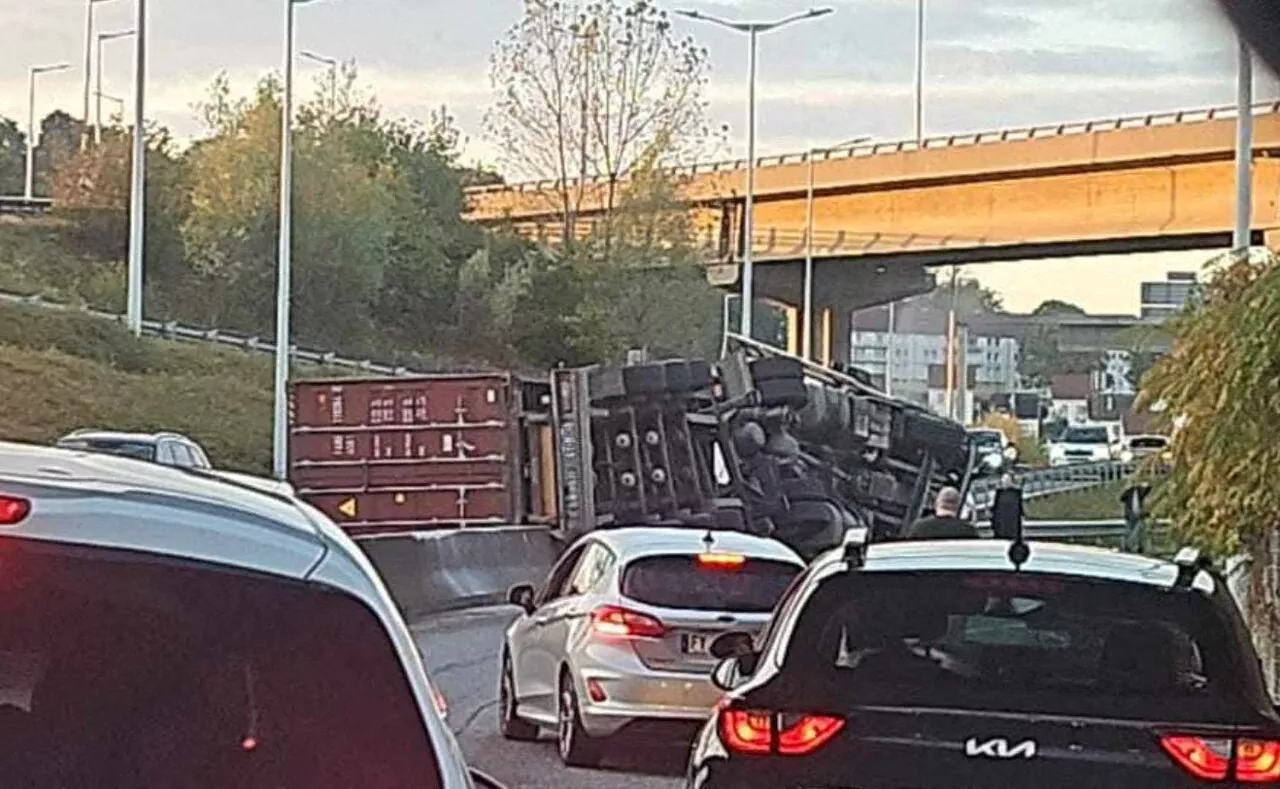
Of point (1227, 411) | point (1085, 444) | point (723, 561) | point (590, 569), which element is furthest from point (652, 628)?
point (1085, 444)

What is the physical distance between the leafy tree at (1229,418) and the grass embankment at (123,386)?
35.0 m

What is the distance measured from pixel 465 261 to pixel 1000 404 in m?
39.5

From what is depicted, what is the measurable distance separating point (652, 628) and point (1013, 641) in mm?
6966

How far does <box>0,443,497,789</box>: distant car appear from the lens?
3.42 metres

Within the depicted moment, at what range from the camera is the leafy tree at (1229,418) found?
609 inches

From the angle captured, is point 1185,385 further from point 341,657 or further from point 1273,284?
point 341,657

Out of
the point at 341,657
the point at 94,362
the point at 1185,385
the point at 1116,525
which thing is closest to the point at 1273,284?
the point at 1185,385

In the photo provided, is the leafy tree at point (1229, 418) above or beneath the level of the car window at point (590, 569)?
above

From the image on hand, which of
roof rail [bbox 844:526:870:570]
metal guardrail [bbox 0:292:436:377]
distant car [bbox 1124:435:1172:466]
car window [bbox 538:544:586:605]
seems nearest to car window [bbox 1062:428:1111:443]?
metal guardrail [bbox 0:292:436:377]

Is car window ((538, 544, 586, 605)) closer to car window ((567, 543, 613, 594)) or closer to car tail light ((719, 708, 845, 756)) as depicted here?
car window ((567, 543, 613, 594))

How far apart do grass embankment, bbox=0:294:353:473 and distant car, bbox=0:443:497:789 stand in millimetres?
46849

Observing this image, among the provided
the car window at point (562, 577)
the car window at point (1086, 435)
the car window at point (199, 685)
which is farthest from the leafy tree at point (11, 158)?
the car window at point (199, 685)

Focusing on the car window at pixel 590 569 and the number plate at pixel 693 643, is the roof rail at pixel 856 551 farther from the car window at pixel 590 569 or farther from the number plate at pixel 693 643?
the car window at pixel 590 569

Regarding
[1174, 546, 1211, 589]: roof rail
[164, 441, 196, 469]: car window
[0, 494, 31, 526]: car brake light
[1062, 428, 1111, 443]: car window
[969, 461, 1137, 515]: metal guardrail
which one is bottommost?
[969, 461, 1137, 515]: metal guardrail
